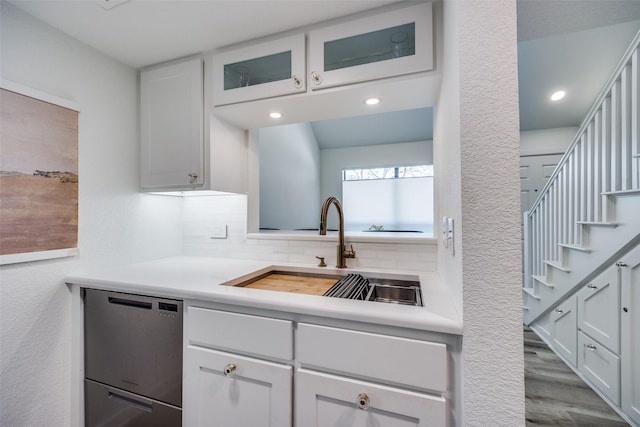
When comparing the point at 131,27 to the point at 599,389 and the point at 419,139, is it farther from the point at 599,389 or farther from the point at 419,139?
the point at 419,139

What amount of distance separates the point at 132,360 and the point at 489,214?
1.57 metres

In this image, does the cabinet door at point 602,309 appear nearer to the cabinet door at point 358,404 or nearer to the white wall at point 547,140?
the cabinet door at point 358,404

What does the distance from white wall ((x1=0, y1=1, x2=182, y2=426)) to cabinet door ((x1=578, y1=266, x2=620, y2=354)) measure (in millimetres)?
3151

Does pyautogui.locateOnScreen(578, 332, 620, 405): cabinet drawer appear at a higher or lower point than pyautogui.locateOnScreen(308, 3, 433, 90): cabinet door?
lower

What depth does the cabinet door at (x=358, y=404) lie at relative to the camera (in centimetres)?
79

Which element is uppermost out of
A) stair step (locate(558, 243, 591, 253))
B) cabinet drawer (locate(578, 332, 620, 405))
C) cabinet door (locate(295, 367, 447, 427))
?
stair step (locate(558, 243, 591, 253))

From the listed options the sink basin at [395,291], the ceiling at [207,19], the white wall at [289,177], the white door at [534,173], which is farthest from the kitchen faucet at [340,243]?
the white door at [534,173]

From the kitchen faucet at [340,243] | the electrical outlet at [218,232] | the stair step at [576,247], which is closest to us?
the kitchen faucet at [340,243]

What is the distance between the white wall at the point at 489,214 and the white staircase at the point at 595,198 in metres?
1.63

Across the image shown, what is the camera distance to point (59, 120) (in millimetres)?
1292

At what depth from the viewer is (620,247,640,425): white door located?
1.64 meters

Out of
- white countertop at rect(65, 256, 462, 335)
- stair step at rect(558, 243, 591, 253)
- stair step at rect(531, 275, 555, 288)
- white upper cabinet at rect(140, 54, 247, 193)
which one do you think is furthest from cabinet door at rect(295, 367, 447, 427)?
stair step at rect(531, 275, 555, 288)

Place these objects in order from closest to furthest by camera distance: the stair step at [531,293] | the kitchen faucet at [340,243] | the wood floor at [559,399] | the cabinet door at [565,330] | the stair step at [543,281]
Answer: the kitchen faucet at [340,243] → the wood floor at [559,399] → the cabinet door at [565,330] → the stair step at [543,281] → the stair step at [531,293]

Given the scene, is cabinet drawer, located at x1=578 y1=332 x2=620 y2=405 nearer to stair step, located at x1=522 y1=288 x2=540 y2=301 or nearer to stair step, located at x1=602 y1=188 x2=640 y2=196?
stair step, located at x1=522 y1=288 x2=540 y2=301
